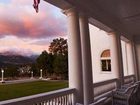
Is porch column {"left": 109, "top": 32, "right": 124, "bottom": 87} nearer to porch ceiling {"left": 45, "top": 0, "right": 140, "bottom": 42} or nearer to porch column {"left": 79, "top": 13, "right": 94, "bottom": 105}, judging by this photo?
porch ceiling {"left": 45, "top": 0, "right": 140, "bottom": 42}

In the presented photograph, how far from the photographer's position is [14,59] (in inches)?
1235

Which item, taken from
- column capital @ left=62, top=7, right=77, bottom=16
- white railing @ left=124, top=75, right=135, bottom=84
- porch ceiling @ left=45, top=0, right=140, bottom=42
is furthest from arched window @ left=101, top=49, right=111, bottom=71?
column capital @ left=62, top=7, right=77, bottom=16

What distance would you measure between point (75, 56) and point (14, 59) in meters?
28.7

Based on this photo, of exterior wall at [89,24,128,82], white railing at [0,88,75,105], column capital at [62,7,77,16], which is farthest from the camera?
exterior wall at [89,24,128,82]

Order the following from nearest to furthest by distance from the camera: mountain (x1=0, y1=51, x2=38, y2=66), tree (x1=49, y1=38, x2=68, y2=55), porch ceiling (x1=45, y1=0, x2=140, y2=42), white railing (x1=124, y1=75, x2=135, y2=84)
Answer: porch ceiling (x1=45, y1=0, x2=140, y2=42)
white railing (x1=124, y1=75, x2=135, y2=84)
mountain (x1=0, y1=51, x2=38, y2=66)
tree (x1=49, y1=38, x2=68, y2=55)

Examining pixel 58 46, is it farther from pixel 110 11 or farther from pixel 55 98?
pixel 55 98

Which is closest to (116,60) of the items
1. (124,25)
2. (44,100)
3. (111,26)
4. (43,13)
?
(111,26)

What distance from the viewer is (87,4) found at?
4777 mm

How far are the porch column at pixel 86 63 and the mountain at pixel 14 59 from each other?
2565cm

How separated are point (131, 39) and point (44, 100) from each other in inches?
290

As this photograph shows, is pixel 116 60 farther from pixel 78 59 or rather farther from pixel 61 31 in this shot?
pixel 61 31

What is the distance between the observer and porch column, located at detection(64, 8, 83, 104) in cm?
408

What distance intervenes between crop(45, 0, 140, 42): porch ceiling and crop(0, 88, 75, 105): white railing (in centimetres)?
186

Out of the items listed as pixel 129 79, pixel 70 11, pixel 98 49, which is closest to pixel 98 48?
pixel 98 49
